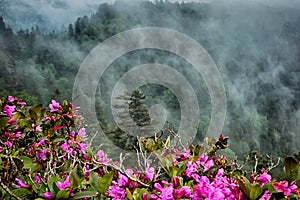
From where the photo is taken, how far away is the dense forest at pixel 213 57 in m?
36.3

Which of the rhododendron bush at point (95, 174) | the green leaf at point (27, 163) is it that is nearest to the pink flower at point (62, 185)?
the rhododendron bush at point (95, 174)

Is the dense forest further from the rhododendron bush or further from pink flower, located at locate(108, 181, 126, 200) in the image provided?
pink flower, located at locate(108, 181, 126, 200)

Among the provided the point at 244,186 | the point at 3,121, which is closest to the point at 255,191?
the point at 244,186

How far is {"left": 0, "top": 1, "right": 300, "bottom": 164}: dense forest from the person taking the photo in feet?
119

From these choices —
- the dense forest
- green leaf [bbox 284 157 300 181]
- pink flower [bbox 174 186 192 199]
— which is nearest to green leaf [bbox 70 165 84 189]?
pink flower [bbox 174 186 192 199]

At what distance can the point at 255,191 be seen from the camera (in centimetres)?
73

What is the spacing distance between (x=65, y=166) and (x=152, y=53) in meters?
63.0

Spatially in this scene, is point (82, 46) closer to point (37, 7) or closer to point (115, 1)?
point (37, 7)

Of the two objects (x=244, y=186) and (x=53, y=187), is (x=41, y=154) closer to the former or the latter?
Answer: (x=53, y=187)

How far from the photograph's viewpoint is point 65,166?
42.7 inches

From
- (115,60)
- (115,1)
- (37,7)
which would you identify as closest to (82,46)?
(115,60)

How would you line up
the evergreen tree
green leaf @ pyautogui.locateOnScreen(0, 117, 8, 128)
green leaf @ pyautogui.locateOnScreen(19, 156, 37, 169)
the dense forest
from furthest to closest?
the dense forest
the evergreen tree
green leaf @ pyautogui.locateOnScreen(0, 117, 8, 128)
green leaf @ pyautogui.locateOnScreen(19, 156, 37, 169)

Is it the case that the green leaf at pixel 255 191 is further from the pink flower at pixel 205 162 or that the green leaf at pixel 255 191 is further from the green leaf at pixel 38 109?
the green leaf at pixel 38 109

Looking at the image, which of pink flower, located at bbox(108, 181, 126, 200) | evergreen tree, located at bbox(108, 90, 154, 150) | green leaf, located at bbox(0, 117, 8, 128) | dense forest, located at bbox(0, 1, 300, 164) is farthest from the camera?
dense forest, located at bbox(0, 1, 300, 164)
